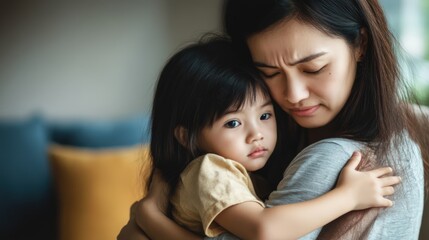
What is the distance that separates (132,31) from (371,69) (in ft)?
7.57

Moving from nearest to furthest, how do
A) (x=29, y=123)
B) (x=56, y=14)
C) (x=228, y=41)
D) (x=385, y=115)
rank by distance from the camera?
(x=385, y=115) → (x=228, y=41) → (x=29, y=123) → (x=56, y=14)

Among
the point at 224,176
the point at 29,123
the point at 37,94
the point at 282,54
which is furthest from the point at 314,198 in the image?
the point at 37,94

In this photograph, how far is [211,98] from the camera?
125 centimetres

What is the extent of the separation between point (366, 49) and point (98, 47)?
2272mm

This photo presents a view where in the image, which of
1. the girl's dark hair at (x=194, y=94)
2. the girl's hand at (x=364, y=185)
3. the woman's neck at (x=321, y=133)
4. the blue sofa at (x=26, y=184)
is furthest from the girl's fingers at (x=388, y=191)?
the blue sofa at (x=26, y=184)

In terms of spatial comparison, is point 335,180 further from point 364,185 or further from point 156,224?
point 156,224

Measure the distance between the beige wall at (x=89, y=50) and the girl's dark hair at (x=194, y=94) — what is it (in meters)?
1.86

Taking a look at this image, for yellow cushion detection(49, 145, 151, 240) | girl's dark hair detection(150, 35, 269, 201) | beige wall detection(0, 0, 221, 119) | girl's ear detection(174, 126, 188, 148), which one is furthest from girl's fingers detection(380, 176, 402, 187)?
beige wall detection(0, 0, 221, 119)

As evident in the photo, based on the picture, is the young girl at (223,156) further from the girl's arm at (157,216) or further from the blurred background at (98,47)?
the blurred background at (98,47)

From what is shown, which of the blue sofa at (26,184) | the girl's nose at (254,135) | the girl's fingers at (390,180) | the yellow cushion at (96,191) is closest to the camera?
the girl's fingers at (390,180)

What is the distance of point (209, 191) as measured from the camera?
3.63 ft

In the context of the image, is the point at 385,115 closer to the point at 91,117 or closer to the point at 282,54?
the point at 282,54

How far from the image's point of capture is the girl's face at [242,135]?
1241mm

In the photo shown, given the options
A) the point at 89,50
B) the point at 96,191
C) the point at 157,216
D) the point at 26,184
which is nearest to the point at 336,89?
the point at 157,216
